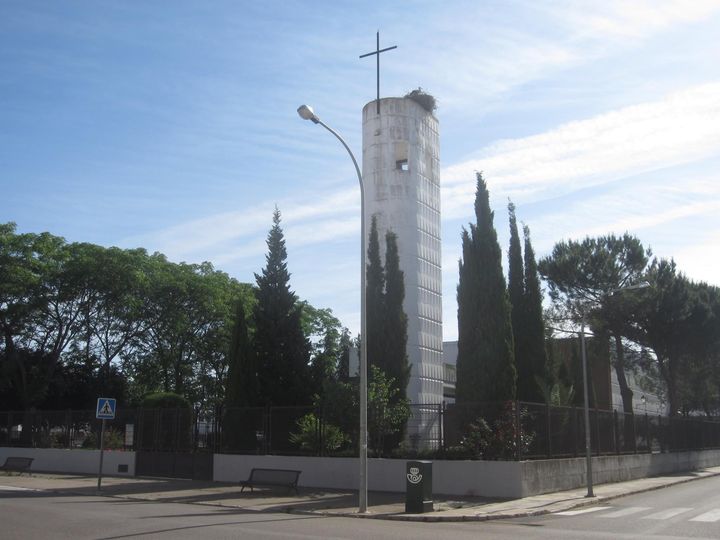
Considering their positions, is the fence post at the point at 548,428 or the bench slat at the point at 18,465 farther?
the bench slat at the point at 18,465

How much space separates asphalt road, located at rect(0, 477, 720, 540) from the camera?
40.5 feet

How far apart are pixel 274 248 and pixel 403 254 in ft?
21.7

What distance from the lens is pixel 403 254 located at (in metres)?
35.3

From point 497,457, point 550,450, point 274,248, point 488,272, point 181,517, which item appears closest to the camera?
point 181,517

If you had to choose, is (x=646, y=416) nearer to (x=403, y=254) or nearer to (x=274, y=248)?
(x=403, y=254)

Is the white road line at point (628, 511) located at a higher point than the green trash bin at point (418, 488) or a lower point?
lower

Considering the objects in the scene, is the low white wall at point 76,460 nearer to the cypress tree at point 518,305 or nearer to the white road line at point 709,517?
the cypress tree at point 518,305

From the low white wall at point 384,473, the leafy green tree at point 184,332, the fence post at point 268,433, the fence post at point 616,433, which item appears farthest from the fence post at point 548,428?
the leafy green tree at point 184,332

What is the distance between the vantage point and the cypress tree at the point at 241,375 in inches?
1130

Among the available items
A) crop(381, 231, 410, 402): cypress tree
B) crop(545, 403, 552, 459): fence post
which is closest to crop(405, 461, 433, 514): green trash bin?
crop(545, 403, 552, 459): fence post

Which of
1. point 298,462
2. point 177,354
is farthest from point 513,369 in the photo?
point 177,354

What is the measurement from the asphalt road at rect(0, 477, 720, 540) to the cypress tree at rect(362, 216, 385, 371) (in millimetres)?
9861

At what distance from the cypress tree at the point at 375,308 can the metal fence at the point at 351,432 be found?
336cm

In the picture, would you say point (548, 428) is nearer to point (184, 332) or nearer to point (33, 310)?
point (184, 332)
